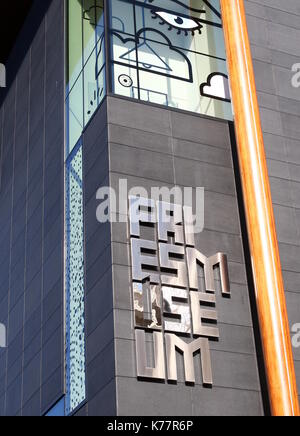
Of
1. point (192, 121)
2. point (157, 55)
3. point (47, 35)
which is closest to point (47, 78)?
point (47, 35)

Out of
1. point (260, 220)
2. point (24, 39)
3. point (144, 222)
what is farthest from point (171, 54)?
point (24, 39)

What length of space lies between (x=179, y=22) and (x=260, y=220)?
7.66 m

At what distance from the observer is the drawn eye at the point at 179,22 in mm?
24859

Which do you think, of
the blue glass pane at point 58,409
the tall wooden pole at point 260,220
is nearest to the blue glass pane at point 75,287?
the blue glass pane at point 58,409

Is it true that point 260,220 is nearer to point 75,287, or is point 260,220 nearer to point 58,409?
point 75,287

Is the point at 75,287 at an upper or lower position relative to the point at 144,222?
lower

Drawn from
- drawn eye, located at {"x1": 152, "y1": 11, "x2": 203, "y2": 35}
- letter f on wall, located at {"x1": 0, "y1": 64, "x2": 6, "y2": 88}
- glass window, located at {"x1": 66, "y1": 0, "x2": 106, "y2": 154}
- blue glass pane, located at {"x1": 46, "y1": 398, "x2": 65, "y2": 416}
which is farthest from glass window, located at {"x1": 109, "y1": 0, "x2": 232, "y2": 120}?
letter f on wall, located at {"x1": 0, "y1": 64, "x2": 6, "y2": 88}

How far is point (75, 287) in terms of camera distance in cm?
2217

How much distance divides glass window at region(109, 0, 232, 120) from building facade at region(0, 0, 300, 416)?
42 mm

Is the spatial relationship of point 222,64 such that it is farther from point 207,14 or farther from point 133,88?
point 133,88

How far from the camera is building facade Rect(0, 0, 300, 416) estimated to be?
1934 centimetres

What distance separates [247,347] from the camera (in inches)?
797

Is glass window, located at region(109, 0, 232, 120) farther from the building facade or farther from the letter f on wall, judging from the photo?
the letter f on wall

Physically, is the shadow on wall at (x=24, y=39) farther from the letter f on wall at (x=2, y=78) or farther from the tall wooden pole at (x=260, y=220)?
the tall wooden pole at (x=260, y=220)
